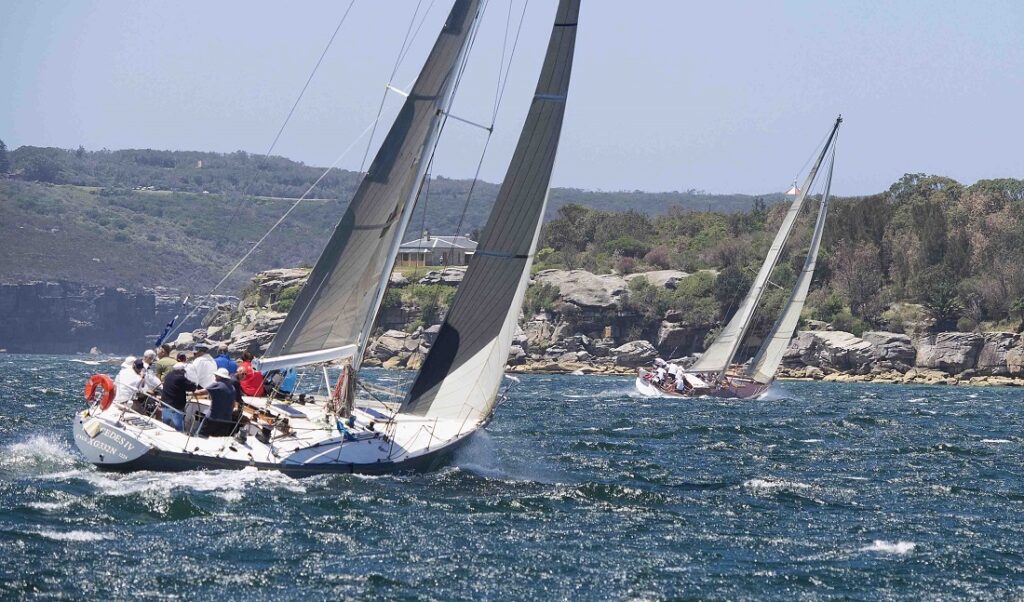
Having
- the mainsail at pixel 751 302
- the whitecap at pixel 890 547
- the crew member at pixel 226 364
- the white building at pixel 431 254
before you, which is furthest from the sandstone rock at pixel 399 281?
the whitecap at pixel 890 547

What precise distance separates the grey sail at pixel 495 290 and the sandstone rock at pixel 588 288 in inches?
2484

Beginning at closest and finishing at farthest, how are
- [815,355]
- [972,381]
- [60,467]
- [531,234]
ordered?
[60,467] → [531,234] → [972,381] → [815,355]

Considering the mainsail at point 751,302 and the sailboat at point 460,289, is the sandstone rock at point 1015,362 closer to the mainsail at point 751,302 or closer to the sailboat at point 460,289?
the mainsail at point 751,302

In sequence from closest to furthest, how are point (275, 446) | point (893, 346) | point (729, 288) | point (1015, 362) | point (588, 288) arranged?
point (275, 446) < point (1015, 362) < point (893, 346) < point (729, 288) < point (588, 288)

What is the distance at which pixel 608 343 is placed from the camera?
84625mm

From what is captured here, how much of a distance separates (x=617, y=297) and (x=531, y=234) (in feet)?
210

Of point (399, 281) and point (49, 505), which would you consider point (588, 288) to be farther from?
point (49, 505)

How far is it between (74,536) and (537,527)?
18.7ft

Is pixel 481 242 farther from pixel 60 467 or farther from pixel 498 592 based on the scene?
pixel 498 592

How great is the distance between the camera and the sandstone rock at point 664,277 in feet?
290

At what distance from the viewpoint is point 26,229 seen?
551 ft

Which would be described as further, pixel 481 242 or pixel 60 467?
pixel 481 242

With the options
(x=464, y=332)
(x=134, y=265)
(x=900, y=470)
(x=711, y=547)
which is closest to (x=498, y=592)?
(x=711, y=547)

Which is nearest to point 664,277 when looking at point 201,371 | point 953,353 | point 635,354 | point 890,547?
point 635,354
